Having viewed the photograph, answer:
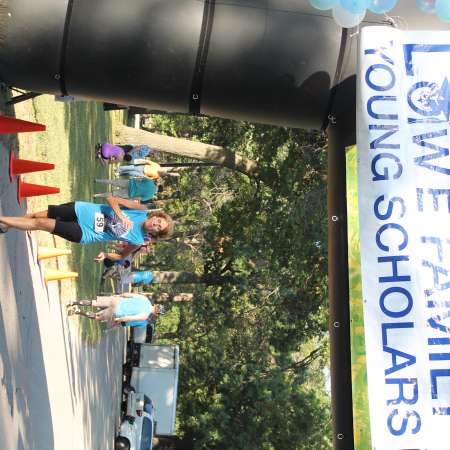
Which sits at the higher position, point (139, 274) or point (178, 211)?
point (178, 211)

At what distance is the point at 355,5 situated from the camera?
221 inches

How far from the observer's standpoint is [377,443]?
519cm

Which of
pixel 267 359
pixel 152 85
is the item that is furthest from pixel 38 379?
pixel 267 359

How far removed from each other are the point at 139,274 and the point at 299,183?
13.2ft

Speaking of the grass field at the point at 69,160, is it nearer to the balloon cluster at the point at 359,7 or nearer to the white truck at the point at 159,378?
the balloon cluster at the point at 359,7

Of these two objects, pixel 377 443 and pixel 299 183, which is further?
pixel 299 183

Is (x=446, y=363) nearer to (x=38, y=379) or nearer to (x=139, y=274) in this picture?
(x=38, y=379)

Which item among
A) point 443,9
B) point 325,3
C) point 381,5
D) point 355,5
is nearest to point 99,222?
point 325,3

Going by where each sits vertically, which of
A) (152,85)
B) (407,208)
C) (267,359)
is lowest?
(267,359)

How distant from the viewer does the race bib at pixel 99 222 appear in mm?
7562

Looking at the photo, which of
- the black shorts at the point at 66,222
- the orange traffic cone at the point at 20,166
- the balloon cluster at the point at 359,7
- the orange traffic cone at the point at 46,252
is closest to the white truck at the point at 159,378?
the orange traffic cone at the point at 46,252

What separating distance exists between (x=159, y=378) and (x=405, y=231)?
629 inches

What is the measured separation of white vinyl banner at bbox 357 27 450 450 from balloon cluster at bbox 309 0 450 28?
0.28 metres

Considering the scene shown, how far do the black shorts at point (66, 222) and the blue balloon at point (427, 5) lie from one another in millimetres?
3962
